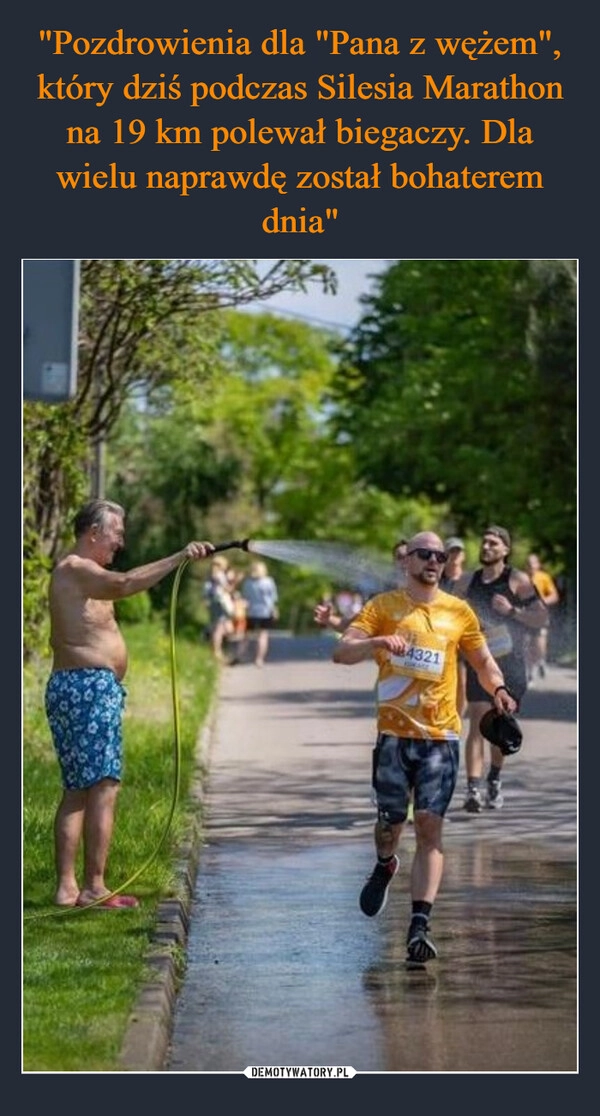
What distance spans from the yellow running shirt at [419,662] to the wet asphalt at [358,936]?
1.08 meters

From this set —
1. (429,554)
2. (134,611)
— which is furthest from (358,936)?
(134,611)

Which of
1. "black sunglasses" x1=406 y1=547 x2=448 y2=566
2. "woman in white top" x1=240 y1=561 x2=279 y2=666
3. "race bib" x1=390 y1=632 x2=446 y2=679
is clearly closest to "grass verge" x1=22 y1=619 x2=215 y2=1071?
"race bib" x1=390 y1=632 x2=446 y2=679

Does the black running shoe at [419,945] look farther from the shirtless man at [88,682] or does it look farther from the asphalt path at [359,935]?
the shirtless man at [88,682]

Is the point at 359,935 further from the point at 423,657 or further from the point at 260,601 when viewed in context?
the point at 260,601

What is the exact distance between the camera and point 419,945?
10.7 m

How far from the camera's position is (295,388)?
75562mm

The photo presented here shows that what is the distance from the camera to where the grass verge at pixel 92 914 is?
8828 mm

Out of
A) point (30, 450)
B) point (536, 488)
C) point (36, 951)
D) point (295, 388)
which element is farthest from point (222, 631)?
point (295, 388)

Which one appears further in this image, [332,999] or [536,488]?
[536,488]

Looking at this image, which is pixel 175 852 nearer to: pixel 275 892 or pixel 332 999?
pixel 275 892

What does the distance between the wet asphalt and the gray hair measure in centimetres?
200

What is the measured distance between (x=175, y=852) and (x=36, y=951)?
10.0 feet

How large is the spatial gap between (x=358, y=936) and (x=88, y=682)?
1749 mm
